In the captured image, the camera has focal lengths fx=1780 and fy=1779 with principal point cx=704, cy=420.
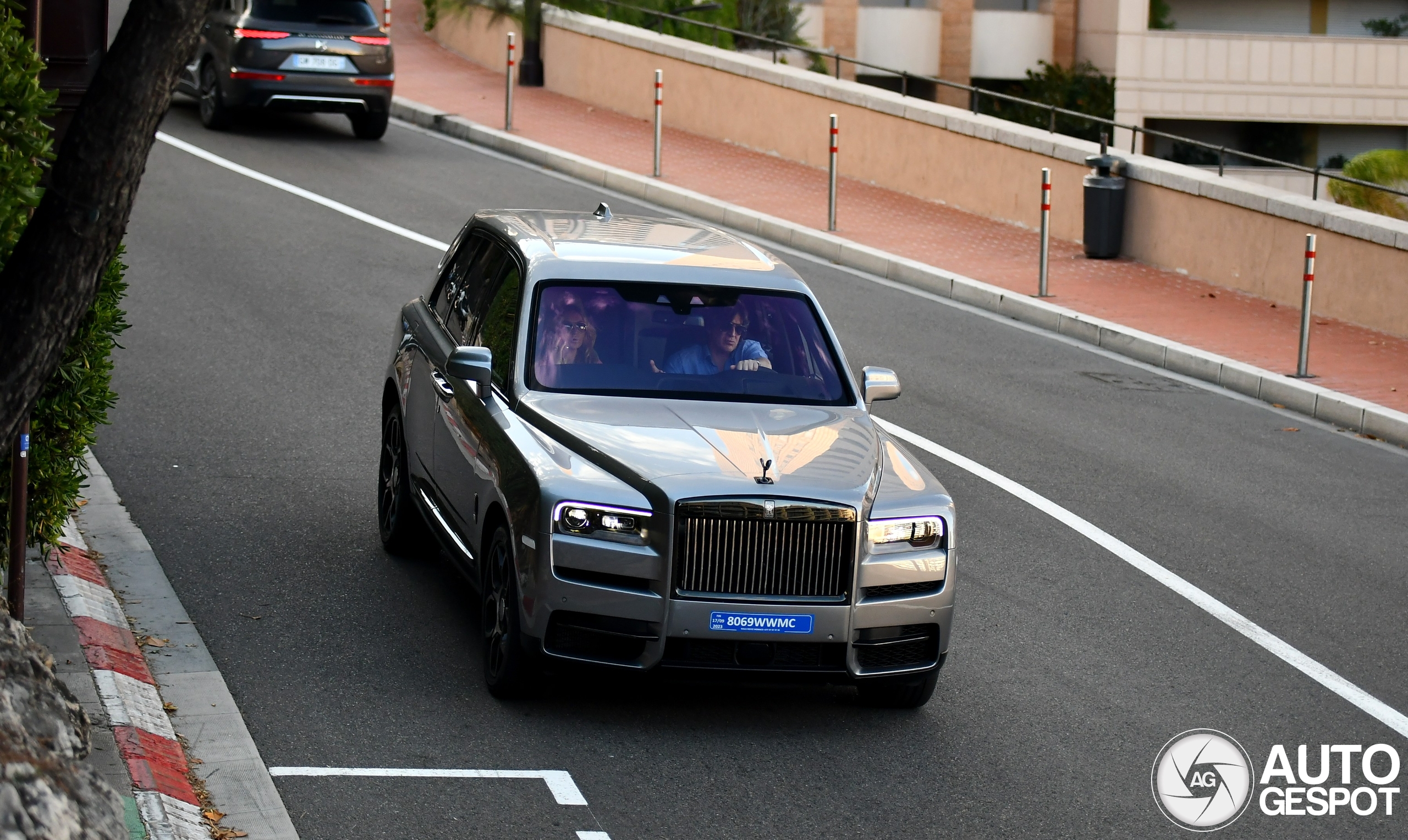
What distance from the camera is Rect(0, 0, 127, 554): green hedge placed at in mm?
6973

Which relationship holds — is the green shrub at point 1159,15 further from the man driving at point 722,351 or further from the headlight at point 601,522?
the headlight at point 601,522

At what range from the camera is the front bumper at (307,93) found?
72.8 feet

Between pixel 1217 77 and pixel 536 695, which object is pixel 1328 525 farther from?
pixel 1217 77

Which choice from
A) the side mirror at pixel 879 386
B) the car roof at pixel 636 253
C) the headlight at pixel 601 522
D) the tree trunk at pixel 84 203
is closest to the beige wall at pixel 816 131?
the car roof at pixel 636 253

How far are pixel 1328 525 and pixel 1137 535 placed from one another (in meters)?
1.39

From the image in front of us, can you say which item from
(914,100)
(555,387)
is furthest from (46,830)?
(914,100)

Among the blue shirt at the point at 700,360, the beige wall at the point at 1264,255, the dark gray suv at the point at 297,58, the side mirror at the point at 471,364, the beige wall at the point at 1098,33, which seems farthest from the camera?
the beige wall at the point at 1098,33

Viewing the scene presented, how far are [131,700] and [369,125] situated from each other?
17.2 meters

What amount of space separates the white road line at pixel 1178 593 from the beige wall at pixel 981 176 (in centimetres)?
640

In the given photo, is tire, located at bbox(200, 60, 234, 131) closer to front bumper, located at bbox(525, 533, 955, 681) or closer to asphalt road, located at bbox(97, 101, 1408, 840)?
asphalt road, located at bbox(97, 101, 1408, 840)

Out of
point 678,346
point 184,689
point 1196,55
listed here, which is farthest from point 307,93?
point 1196,55

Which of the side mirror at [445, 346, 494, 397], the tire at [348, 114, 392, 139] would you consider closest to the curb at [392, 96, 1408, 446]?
the tire at [348, 114, 392, 139]

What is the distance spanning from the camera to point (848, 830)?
637cm

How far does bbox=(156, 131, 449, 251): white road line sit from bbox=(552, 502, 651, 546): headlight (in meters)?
9.85
